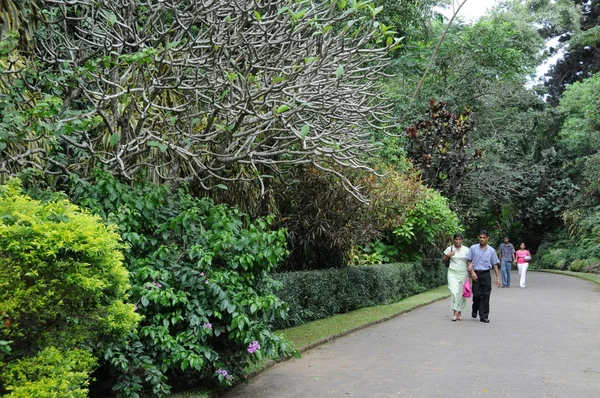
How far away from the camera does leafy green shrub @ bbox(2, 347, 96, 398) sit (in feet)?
14.3

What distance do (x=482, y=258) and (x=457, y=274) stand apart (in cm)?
62

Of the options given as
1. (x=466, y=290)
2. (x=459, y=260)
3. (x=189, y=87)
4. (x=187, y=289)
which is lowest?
(x=466, y=290)

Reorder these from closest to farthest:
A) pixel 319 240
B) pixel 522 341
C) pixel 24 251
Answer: pixel 24 251
pixel 522 341
pixel 319 240

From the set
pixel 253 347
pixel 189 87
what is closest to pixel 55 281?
pixel 253 347

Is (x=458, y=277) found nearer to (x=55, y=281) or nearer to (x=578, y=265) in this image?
(x=55, y=281)

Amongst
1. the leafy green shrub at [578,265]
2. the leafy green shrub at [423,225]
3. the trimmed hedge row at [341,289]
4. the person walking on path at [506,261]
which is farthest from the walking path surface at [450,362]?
the leafy green shrub at [578,265]

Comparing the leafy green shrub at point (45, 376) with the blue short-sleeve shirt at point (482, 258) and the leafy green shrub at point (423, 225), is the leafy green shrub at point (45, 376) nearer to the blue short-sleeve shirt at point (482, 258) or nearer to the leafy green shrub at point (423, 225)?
the blue short-sleeve shirt at point (482, 258)

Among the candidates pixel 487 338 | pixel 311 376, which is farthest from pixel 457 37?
pixel 311 376

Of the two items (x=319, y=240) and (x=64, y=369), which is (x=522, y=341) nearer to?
(x=319, y=240)

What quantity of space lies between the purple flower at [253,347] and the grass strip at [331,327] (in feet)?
2.19

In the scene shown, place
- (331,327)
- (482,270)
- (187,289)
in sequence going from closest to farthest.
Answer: (187,289) < (331,327) < (482,270)

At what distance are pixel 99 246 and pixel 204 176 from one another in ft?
16.1

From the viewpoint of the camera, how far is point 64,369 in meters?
4.55

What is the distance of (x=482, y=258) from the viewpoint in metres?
13.0
